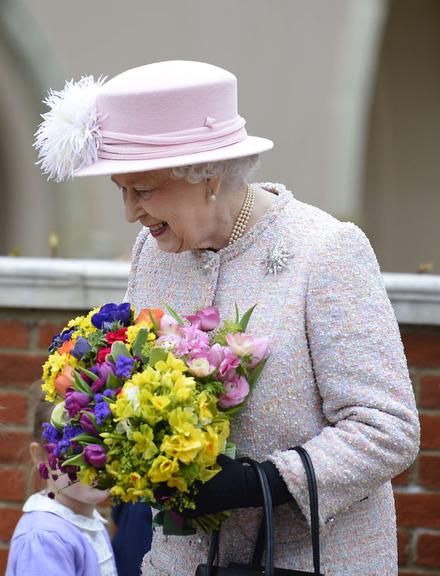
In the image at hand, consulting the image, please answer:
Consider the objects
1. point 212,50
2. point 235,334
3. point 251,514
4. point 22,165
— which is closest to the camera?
point 235,334

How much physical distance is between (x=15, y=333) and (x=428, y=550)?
58.2 inches

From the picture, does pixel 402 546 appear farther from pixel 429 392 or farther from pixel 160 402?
pixel 160 402

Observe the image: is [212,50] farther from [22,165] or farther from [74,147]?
[74,147]

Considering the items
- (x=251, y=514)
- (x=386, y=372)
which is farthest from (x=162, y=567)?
(x=386, y=372)

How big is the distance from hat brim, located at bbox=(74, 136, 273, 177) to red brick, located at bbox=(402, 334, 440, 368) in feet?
4.40

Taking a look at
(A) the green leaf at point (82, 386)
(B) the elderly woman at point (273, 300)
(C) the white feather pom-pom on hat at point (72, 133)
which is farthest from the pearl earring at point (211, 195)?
(A) the green leaf at point (82, 386)

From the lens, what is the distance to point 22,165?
22.1 feet

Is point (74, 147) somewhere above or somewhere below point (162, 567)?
above

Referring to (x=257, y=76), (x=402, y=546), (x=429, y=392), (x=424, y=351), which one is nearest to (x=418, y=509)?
(x=402, y=546)

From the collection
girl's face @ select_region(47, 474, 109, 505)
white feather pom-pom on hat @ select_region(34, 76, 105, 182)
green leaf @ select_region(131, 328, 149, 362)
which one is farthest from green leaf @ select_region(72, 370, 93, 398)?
girl's face @ select_region(47, 474, 109, 505)

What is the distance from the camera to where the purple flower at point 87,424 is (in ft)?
6.91

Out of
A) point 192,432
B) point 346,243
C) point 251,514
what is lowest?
point 251,514

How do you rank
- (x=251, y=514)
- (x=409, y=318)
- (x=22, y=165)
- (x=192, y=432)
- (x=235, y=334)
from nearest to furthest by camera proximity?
Result: (x=192, y=432), (x=235, y=334), (x=251, y=514), (x=409, y=318), (x=22, y=165)

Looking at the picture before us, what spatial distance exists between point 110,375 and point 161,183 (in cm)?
42
